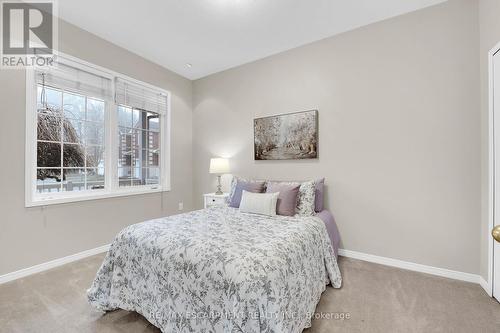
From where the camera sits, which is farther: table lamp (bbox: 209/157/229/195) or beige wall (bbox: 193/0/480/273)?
table lamp (bbox: 209/157/229/195)

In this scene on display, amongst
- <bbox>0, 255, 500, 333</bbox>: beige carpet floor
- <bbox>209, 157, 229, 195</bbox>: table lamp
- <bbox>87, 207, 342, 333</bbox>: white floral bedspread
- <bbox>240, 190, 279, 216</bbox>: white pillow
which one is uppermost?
<bbox>209, 157, 229, 195</bbox>: table lamp

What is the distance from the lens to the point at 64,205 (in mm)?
2605

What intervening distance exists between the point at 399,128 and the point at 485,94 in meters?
0.69

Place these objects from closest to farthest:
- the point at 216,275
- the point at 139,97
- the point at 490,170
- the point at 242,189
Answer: the point at 216,275 → the point at 490,170 → the point at 242,189 → the point at 139,97

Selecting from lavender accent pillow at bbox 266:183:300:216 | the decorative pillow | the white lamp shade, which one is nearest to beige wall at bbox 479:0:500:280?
the decorative pillow

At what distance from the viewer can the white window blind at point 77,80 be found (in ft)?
8.28

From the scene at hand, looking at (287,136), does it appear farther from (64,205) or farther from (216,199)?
(64,205)

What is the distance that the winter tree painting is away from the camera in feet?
9.78

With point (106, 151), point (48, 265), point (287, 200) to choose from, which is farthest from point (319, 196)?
point (48, 265)

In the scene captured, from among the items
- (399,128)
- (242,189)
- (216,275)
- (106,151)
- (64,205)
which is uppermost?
(399,128)

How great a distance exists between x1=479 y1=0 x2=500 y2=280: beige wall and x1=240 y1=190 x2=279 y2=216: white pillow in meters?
1.88

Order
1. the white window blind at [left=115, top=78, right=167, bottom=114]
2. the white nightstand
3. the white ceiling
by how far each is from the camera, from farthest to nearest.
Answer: the white nightstand < the white window blind at [left=115, top=78, right=167, bottom=114] < the white ceiling

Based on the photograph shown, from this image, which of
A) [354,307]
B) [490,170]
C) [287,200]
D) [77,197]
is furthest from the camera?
[77,197]

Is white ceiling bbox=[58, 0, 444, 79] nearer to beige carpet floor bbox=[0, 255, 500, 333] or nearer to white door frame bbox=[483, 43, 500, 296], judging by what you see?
white door frame bbox=[483, 43, 500, 296]
